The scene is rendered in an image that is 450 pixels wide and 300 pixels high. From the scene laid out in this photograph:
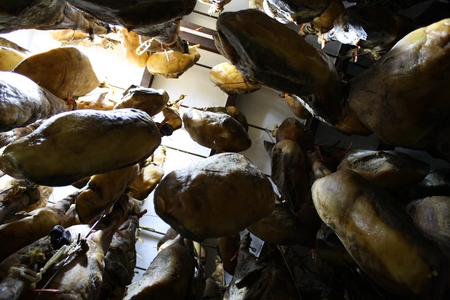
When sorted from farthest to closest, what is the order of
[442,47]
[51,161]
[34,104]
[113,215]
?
[113,215] < [34,104] < [442,47] < [51,161]

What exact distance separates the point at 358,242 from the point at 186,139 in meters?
1.32

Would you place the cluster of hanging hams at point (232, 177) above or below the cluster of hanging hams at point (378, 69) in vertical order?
below

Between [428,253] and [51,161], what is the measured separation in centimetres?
82

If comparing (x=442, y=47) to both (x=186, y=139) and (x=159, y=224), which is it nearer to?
(x=186, y=139)

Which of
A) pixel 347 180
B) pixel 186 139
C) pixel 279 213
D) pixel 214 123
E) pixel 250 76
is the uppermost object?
pixel 250 76

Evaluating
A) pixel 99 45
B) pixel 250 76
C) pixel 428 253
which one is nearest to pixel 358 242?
pixel 428 253

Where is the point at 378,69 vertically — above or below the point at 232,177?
above

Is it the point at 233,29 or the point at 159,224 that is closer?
the point at 233,29

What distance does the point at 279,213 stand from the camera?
1.22 metres

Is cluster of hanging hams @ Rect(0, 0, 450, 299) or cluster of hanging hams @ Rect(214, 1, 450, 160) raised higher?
cluster of hanging hams @ Rect(214, 1, 450, 160)

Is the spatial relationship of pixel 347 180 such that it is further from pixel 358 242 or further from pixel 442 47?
pixel 442 47

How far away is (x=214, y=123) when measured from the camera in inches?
48.6

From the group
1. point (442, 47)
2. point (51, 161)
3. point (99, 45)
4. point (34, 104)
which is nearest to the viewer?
point (51, 161)

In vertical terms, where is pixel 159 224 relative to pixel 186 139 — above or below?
below
